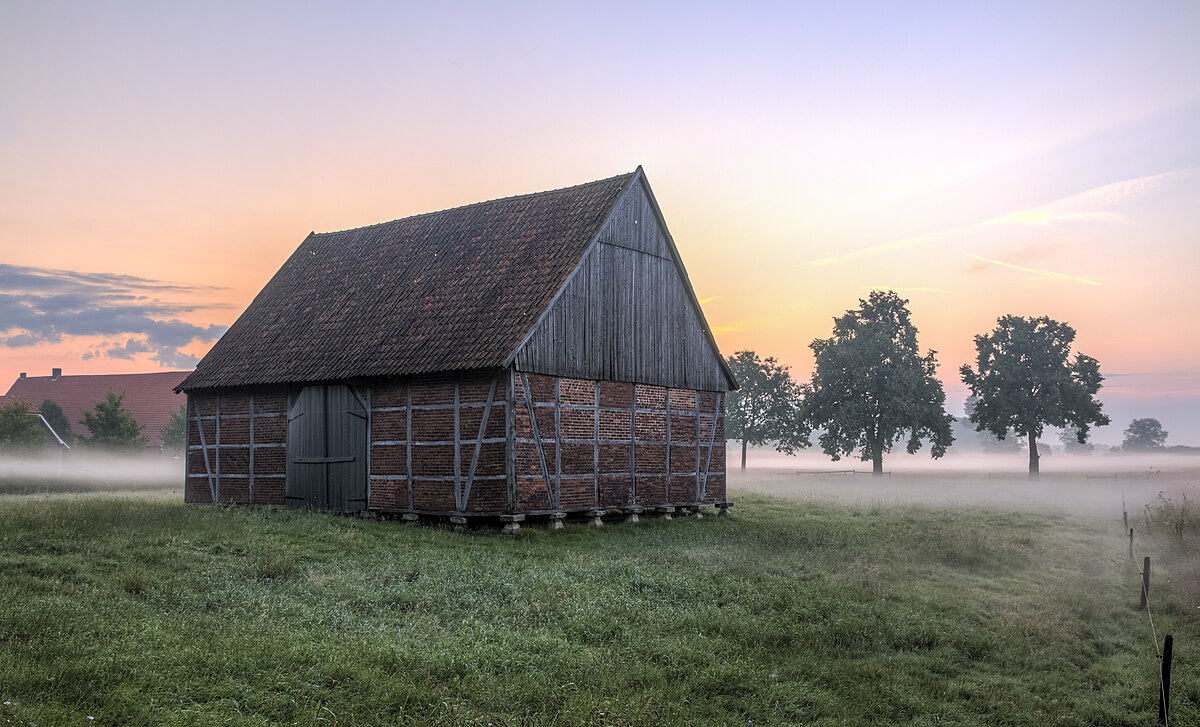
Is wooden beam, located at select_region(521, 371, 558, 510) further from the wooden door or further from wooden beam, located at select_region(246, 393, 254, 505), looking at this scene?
wooden beam, located at select_region(246, 393, 254, 505)

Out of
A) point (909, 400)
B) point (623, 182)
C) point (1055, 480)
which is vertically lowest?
point (1055, 480)

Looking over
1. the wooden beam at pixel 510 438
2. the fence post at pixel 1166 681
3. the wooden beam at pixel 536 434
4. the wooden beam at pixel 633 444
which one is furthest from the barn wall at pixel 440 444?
the fence post at pixel 1166 681

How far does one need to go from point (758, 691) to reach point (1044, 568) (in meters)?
11.7

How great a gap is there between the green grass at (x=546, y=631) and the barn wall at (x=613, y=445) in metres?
3.01

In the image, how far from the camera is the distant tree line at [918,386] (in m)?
56.5

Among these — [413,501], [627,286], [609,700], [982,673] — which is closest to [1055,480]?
[627,286]

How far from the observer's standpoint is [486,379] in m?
23.2

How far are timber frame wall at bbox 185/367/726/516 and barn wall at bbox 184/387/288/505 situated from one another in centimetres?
5

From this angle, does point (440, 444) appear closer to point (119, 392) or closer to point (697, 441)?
point (697, 441)

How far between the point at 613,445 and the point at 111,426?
4370 centimetres

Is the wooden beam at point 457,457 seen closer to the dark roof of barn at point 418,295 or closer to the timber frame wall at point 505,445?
the timber frame wall at point 505,445

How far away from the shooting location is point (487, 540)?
21125 mm

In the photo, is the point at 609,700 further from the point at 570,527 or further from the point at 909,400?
the point at 909,400

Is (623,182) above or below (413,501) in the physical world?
above
